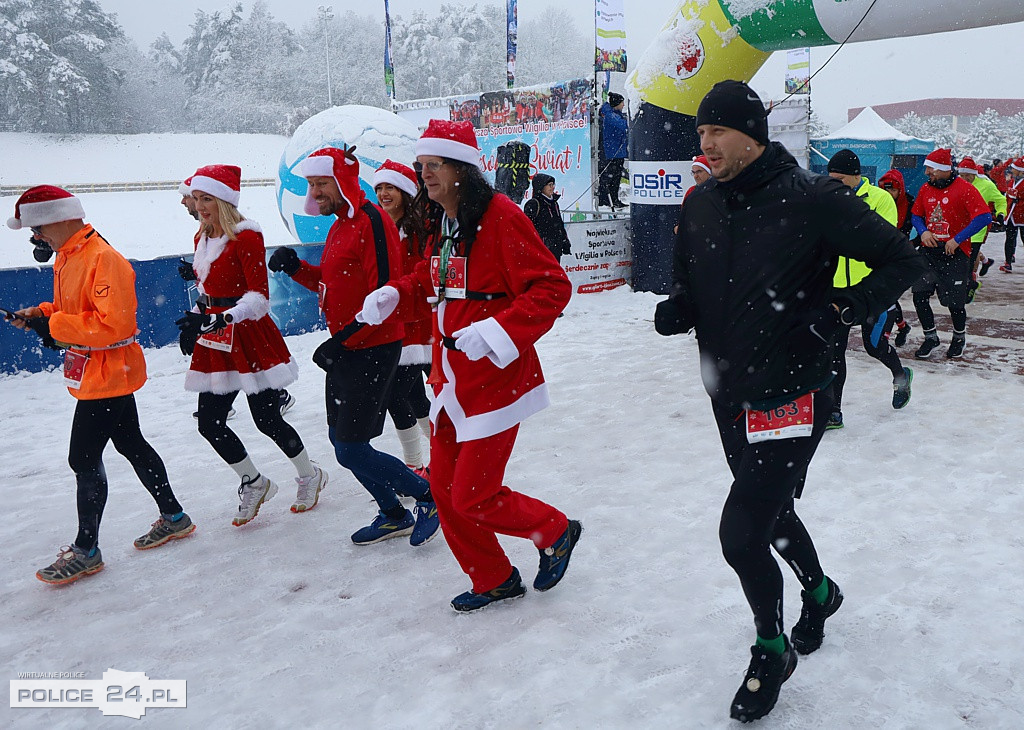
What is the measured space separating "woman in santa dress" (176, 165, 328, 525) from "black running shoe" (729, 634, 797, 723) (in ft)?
9.42

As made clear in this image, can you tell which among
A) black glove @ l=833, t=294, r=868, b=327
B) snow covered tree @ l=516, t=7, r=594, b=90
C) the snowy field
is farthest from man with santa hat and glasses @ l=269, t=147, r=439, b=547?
snow covered tree @ l=516, t=7, r=594, b=90

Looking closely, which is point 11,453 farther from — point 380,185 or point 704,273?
point 704,273

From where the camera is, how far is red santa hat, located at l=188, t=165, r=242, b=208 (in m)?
4.08

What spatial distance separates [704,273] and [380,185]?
7.96 ft

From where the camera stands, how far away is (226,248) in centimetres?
414

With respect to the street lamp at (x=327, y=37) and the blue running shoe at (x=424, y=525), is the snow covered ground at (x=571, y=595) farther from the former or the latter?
the street lamp at (x=327, y=37)

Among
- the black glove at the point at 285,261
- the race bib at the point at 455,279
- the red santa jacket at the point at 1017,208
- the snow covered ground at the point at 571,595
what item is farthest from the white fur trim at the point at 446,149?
the red santa jacket at the point at 1017,208

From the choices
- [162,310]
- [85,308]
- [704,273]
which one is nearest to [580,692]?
[704,273]

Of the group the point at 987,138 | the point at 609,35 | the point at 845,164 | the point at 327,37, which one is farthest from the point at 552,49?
the point at 845,164

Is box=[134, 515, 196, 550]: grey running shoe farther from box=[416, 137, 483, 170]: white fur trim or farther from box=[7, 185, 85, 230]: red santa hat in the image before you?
box=[416, 137, 483, 170]: white fur trim

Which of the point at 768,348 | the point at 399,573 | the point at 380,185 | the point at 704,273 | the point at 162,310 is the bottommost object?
the point at 399,573

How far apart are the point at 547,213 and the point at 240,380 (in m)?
6.11

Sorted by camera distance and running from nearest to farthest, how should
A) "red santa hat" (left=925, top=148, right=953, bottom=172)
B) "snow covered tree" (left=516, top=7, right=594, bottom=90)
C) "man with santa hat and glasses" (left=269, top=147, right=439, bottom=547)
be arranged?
1. "man with santa hat and glasses" (left=269, top=147, right=439, bottom=547)
2. "red santa hat" (left=925, top=148, right=953, bottom=172)
3. "snow covered tree" (left=516, top=7, right=594, bottom=90)

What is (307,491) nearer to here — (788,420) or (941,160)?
(788,420)
